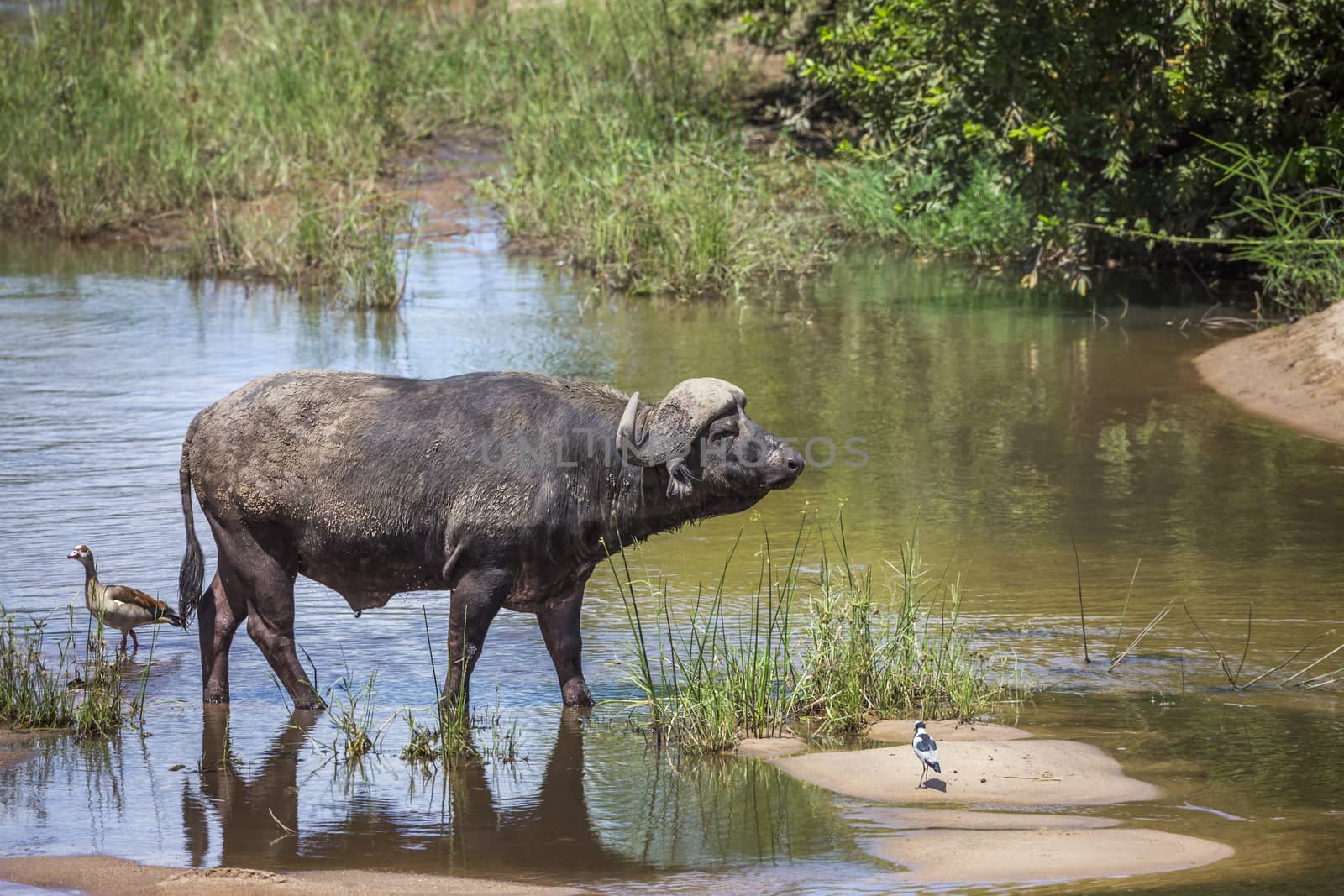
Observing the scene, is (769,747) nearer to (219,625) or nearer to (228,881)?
(228,881)

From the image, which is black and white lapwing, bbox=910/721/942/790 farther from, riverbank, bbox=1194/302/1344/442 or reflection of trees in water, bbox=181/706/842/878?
riverbank, bbox=1194/302/1344/442

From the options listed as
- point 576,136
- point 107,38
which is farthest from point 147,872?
point 107,38

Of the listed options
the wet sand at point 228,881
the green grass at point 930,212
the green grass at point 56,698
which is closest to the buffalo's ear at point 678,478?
the wet sand at point 228,881

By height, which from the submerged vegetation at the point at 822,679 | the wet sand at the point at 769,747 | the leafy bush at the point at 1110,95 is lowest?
the wet sand at the point at 769,747

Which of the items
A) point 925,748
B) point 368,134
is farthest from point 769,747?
point 368,134

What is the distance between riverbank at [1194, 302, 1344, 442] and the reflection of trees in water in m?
6.49

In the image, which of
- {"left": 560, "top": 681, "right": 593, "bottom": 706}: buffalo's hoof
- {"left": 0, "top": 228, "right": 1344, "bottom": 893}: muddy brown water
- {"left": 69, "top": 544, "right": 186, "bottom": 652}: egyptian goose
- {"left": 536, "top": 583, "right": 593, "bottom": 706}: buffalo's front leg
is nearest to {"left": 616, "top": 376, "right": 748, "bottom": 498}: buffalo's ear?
{"left": 536, "top": 583, "right": 593, "bottom": 706}: buffalo's front leg

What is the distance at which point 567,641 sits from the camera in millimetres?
6387

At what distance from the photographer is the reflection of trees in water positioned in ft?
16.5

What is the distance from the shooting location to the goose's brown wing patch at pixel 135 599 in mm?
6953

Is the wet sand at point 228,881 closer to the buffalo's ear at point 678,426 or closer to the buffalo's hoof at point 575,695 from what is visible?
the buffalo's hoof at point 575,695

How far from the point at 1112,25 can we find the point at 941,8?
1.33 m

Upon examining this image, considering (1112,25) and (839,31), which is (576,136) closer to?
(839,31)

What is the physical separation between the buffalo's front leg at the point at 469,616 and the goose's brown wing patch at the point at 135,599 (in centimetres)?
151
